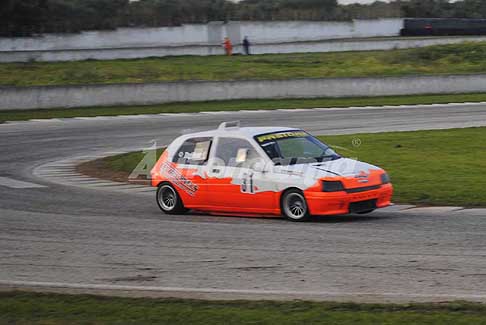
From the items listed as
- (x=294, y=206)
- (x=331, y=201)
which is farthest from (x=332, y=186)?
(x=294, y=206)

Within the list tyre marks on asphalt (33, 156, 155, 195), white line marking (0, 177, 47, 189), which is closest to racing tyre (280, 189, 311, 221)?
tyre marks on asphalt (33, 156, 155, 195)

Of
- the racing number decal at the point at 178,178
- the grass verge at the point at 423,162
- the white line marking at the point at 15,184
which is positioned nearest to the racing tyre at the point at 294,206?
the racing number decal at the point at 178,178

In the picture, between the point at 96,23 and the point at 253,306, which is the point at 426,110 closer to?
the point at 253,306

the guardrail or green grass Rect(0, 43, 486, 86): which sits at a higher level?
green grass Rect(0, 43, 486, 86)

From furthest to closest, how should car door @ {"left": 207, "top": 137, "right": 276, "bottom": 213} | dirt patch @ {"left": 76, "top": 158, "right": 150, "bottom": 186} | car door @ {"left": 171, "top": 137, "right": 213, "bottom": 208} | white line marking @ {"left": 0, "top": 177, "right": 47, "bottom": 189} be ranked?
dirt patch @ {"left": 76, "top": 158, "right": 150, "bottom": 186} → white line marking @ {"left": 0, "top": 177, "right": 47, "bottom": 189} → car door @ {"left": 171, "top": 137, "right": 213, "bottom": 208} → car door @ {"left": 207, "top": 137, "right": 276, "bottom": 213}

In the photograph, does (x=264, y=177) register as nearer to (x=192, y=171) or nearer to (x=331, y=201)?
(x=331, y=201)

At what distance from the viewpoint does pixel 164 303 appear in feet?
25.5

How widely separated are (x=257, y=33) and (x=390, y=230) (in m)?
55.5

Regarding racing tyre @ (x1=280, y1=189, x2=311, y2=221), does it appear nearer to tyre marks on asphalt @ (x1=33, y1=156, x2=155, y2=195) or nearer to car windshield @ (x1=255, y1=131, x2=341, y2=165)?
car windshield @ (x1=255, y1=131, x2=341, y2=165)

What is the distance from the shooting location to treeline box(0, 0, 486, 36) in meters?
59.2

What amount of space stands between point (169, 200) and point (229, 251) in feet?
13.1

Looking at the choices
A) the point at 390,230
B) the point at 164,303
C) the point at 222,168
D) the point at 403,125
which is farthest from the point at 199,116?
the point at 164,303

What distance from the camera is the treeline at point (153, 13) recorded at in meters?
59.2

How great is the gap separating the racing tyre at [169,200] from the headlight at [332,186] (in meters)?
2.65
